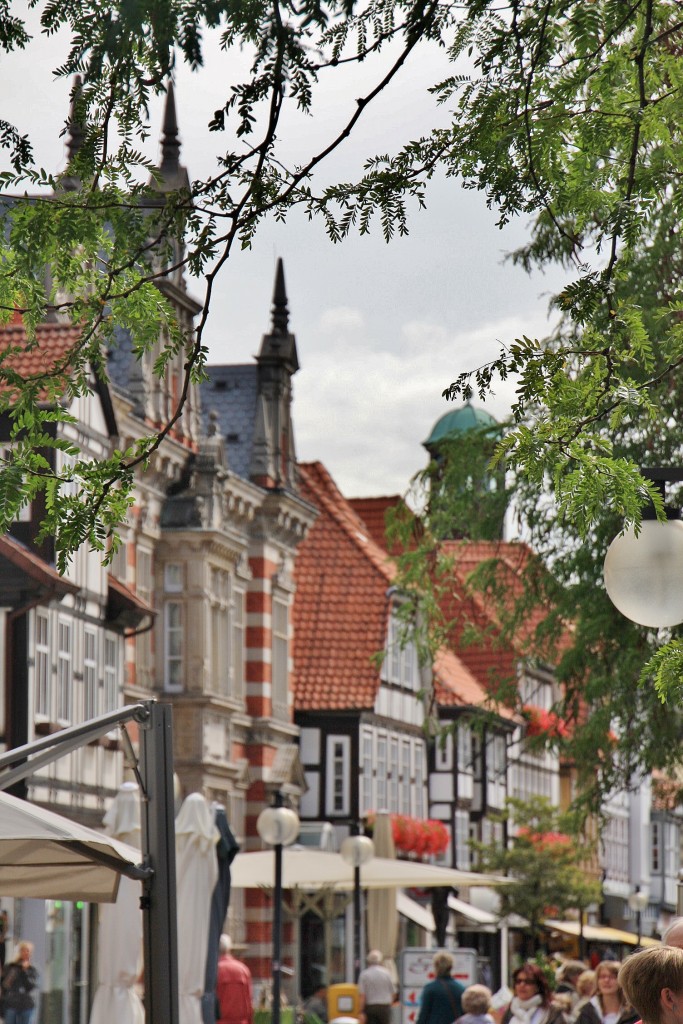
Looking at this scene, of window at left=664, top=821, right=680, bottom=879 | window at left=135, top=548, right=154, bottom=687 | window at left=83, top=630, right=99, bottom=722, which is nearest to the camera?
window at left=83, top=630, right=99, bottom=722

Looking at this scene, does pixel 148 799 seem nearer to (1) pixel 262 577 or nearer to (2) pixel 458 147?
(2) pixel 458 147

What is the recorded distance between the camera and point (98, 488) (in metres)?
6.33

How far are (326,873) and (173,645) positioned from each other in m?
7.87

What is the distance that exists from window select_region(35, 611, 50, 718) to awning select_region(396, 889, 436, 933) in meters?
16.6

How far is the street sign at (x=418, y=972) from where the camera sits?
870 inches

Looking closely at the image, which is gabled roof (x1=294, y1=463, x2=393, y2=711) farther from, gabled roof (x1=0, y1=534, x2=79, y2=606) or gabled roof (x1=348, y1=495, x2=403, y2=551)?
gabled roof (x1=0, y1=534, x2=79, y2=606)

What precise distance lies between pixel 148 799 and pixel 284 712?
31.8m

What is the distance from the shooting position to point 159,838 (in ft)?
27.1

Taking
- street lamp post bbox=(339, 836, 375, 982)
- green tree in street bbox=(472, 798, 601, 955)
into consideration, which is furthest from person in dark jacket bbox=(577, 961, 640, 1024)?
green tree in street bbox=(472, 798, 601, 955)

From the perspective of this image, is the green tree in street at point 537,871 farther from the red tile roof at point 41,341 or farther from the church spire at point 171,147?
the red tile roof at point 41,341

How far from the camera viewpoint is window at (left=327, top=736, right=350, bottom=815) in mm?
42594

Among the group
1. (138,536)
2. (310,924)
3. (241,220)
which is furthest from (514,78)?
(310,924)

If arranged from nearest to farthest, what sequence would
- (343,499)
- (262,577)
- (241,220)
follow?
1. (241,220)
2. (262,577)
3. (343,499)

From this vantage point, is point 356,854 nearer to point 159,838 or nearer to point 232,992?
point 232,992
